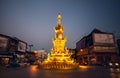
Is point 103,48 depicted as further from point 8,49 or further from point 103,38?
point 8,49

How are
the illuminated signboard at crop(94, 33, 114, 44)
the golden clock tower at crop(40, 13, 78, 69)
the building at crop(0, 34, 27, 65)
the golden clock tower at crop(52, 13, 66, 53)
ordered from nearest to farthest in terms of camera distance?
the golden clock tower at crop(40, 13, 78, 69) < the golden clock tower at crop(52, 13, 66, 53) < the building at crop(0, 34, 27, 65) < the illuminated signboard at crop(94, 33, 114, 44)

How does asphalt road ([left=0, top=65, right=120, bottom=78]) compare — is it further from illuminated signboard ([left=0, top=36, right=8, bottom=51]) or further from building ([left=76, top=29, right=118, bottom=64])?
illuminated signboard ([left=0, top=36, right=8, bottom=51])

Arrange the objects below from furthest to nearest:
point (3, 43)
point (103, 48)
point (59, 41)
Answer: point (103, 48)
point (3, 43)
point (59, 41)

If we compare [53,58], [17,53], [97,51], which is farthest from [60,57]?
[17,53]

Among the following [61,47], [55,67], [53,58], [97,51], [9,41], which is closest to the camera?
[55,67]

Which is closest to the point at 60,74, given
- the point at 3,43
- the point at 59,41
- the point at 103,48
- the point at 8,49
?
the point at 59,41

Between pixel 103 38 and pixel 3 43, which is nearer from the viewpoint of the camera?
pixel 3 43

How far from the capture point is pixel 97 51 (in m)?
53.8

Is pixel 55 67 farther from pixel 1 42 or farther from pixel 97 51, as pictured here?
pixel 1 42

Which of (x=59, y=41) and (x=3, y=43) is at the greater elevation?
(x=3, y=43)

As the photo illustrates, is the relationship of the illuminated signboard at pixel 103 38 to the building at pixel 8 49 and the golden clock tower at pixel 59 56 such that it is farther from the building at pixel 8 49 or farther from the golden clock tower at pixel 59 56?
the building at pixel 8 49

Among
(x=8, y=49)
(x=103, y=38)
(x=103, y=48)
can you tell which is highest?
(x=103, y=38)

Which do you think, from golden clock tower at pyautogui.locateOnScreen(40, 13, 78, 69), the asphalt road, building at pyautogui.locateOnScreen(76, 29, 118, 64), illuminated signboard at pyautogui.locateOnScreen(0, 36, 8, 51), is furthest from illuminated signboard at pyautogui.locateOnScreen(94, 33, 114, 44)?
illuminated signboard at pyautogui.locateOnScreen(0, 36, 8, 51)

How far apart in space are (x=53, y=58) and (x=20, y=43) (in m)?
46.8
